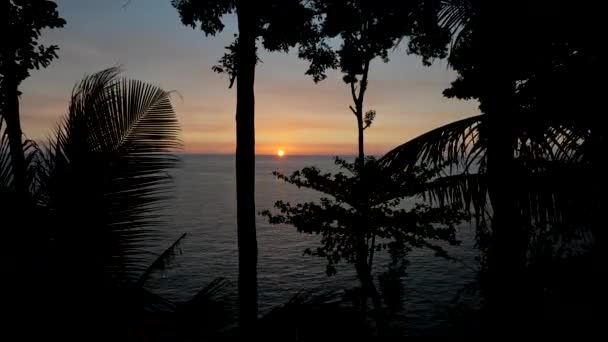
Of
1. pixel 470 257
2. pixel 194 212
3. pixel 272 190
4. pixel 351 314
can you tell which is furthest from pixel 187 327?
pixel 272 190

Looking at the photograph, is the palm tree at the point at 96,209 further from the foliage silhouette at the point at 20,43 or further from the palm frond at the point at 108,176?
the foliage silhouette at the point at 20,43

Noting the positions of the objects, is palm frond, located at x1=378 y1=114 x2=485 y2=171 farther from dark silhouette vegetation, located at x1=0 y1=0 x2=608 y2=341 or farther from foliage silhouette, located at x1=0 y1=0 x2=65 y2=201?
foliage silhouette, located at x1=0 y1=0 x2=65 y2=201

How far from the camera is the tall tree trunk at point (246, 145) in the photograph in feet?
25.2

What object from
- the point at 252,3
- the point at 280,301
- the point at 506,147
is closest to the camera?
the point at 506,147

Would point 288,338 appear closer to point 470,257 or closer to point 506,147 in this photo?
point 506,147

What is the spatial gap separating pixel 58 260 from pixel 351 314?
1.93 m

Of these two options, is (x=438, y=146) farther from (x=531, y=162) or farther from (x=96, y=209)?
(x=96, y=209)

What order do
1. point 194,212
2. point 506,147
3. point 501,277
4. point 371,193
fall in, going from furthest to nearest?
point 194,212
point 371,193
point 501,277
point 506,147

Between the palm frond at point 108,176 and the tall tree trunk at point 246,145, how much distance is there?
477cm

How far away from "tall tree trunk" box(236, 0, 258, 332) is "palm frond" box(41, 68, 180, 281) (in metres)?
4.77

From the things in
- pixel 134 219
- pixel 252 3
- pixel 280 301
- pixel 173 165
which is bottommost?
pixel 280 301

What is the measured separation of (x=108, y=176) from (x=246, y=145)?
16.5 feet

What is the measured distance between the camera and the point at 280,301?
128ft

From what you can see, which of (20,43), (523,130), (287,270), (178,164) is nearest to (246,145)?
(20,43)
